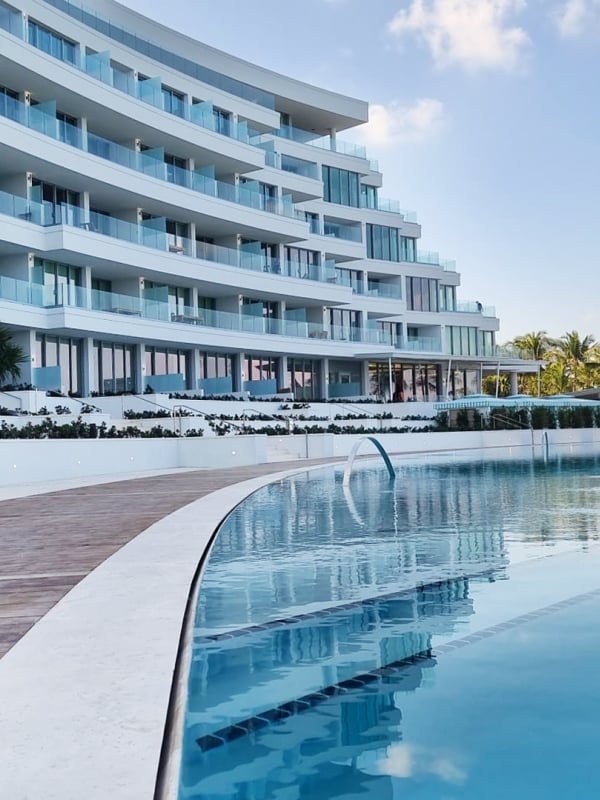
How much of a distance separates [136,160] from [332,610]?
1379 inches

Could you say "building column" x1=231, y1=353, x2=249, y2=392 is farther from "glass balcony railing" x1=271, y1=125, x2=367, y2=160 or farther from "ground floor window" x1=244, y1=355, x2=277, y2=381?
"glass balcony railing" x1=271, y1=125, x2=367, y2=160

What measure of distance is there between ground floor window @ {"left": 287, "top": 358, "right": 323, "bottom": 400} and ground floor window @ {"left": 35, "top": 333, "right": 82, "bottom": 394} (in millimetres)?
15295

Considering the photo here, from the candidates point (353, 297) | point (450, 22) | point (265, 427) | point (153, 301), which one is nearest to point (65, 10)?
point (153, 301)

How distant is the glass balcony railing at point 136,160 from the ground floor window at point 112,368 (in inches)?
305

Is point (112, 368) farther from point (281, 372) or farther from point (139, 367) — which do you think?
point (281, 372)

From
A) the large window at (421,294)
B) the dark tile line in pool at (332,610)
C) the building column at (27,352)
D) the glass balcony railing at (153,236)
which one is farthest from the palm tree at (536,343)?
the dark tile line in pool at (332,610)

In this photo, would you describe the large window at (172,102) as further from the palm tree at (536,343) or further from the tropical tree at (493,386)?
the palm tree at (536,343)

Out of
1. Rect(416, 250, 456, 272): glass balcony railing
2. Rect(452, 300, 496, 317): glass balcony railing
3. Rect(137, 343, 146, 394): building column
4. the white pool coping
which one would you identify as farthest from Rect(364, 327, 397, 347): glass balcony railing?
the white pool coping

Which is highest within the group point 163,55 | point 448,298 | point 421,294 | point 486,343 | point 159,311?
point 163,55

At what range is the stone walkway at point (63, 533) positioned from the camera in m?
6.06

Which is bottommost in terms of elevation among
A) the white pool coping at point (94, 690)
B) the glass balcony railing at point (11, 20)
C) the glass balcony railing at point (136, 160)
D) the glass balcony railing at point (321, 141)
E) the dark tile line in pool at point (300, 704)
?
the dark tile line in pool at point (300, 704)

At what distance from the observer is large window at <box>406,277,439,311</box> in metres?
60.2

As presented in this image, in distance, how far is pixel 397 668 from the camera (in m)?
4.51

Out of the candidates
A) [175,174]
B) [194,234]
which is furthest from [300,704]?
[194,234]
